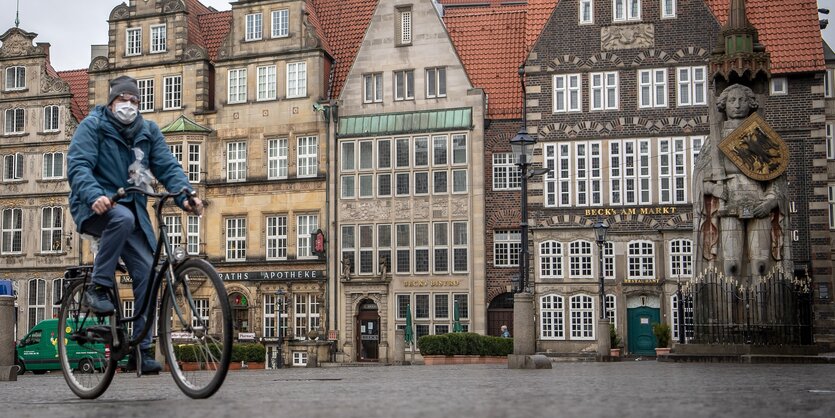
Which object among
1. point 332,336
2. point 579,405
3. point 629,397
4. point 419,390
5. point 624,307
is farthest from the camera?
point 332,336

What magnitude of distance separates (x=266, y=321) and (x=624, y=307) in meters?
14.1

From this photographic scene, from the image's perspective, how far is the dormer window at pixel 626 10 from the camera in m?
41.0

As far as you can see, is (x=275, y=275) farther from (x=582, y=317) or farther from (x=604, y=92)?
(x=604, y=92)

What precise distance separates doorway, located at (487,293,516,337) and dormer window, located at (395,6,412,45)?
10.5 meters

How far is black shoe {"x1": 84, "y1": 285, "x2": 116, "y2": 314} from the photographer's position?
7.86m

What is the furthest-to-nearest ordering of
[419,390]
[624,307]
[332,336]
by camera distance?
[332,336]
[624,307]
[419,390]

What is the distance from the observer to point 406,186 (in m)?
43.8

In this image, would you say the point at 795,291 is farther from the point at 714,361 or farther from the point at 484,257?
the point at 484,257

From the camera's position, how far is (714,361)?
71.6ft

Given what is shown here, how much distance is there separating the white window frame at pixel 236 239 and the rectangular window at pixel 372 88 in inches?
282

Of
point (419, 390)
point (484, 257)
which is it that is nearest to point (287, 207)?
A: point (484, 257)

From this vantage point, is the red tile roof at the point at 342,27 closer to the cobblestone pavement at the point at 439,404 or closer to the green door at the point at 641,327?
the green door at the point at 641,327

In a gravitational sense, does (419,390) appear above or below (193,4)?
below

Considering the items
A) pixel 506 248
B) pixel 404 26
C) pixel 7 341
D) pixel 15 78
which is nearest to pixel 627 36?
pixel 404 26
